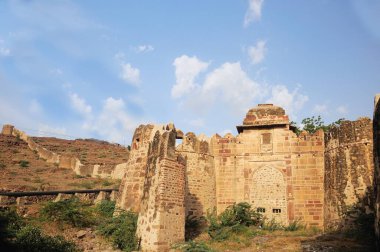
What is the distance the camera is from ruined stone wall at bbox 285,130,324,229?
16.7 metres

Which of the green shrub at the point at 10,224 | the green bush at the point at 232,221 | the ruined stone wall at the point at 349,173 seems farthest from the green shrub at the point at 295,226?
the green shrub at the point at 10,224

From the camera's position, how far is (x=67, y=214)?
602 inches

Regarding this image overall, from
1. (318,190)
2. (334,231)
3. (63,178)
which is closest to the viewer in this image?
(334,231)

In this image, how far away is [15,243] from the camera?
11719 millimetres

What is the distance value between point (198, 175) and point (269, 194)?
3756mm

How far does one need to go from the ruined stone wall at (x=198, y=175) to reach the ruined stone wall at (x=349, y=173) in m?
5.73

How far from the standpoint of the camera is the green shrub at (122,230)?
1281 cm

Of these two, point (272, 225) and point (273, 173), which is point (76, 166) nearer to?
point (273, 173)

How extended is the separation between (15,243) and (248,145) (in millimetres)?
11825

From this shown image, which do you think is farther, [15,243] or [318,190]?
[318,190]

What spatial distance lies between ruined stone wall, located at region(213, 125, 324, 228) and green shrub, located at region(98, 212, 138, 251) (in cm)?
578

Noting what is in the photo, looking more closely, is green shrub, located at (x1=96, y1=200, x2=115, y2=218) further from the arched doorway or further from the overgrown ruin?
the arched doorway

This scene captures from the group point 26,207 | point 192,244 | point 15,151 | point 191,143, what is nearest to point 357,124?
point 191,143

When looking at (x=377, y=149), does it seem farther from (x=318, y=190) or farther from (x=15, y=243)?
(x=15, y=243)
